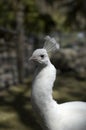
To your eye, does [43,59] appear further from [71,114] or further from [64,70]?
[64,70]

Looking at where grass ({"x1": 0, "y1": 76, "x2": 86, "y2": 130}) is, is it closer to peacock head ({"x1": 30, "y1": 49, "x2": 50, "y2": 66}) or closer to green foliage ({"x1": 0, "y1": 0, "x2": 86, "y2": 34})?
peacock head ({"x1": 30, "y1": 49, "x2": 50, "y2": 66})

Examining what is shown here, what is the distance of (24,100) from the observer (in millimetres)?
7098

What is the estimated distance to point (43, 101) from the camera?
8.40 feet

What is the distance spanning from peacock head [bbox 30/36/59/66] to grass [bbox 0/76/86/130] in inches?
107

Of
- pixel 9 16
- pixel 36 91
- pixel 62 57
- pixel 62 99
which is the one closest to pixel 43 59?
pixel 36 91

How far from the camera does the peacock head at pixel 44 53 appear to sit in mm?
2510

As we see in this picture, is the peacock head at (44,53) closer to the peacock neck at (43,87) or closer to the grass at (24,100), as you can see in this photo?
the peacock neck at (43,87)

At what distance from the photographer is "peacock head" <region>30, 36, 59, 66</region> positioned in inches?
98.8

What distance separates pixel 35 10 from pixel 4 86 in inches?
337

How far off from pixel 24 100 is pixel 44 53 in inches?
184

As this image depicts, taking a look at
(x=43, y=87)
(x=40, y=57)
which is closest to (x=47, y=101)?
(x=43, y=87)

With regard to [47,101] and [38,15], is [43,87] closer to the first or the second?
[47,101]

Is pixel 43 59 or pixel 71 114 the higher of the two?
pixel 43 59

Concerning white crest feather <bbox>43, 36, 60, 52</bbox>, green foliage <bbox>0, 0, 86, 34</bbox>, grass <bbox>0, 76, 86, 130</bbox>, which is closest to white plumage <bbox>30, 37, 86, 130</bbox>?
white crest feather <bbox>43, 36, 60, 52</bbox>
